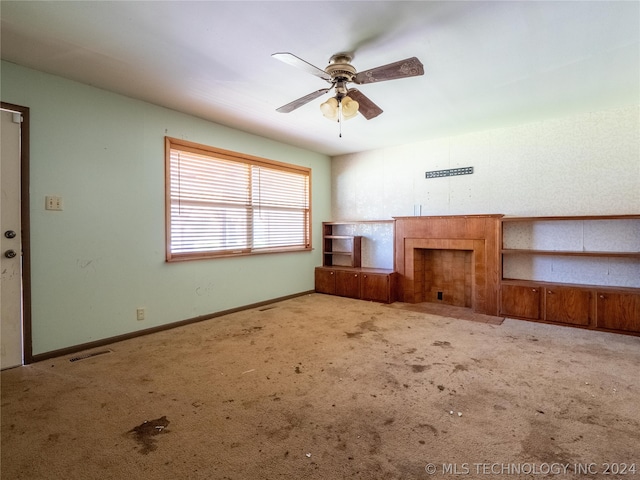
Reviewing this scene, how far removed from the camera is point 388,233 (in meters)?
5.36

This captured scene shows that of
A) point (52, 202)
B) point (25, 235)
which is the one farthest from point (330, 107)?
point (25, 235)

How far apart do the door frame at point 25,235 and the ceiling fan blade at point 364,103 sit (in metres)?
2.76

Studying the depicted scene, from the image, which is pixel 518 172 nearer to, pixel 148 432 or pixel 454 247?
pixel 454 247

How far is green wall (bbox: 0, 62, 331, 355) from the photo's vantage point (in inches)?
108

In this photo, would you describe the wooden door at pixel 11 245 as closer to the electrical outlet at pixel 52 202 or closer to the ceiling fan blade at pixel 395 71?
the electrical outlet at pixel 52 202

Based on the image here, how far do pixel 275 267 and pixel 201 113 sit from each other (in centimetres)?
237

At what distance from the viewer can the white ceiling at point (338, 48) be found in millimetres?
1965

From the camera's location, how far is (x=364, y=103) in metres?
2.63

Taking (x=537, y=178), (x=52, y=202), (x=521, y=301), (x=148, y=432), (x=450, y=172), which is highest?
(x=450, y=172)

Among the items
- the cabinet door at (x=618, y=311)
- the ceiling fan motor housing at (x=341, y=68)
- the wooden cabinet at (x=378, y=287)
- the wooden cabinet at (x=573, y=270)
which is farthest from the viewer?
the wooden cabinet at (x=378, y=287)

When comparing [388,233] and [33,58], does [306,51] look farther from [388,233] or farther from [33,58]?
[388,233]

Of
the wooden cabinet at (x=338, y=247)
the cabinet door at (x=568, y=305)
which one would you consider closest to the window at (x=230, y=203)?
the wooden cabinet at (x=338, y=247)

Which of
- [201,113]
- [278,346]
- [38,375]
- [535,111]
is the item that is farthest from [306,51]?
[38,375]

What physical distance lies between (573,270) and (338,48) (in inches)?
151
